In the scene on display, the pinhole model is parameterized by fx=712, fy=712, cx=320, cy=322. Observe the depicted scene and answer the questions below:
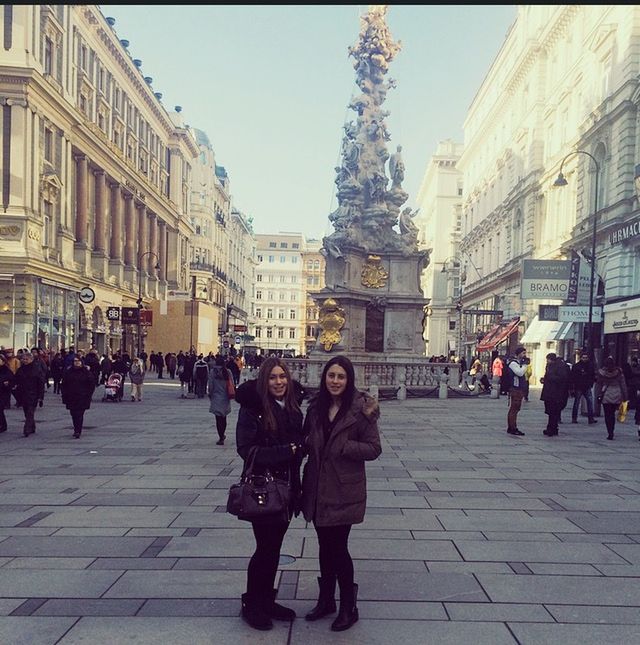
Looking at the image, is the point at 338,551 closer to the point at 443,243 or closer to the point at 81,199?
the point at 81,199

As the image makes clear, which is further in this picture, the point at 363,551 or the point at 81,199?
the point at 81,199

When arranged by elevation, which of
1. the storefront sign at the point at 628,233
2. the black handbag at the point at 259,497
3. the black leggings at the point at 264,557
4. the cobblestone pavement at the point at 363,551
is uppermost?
the storefront sign at the point at 628,233

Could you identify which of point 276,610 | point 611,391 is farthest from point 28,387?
point 611,391

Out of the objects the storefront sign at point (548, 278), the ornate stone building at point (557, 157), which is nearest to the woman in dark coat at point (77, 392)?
the ornate stone building at point (557, 157)

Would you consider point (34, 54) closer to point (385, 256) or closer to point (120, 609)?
point (385, 256)

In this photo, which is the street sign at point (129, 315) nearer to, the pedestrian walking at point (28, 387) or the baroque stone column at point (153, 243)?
the pedestrian walking at point (28, 387)

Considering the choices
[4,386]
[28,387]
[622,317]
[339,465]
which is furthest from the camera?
[622,317]

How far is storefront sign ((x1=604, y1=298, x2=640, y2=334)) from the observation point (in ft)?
78.1

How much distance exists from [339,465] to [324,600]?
0.99m

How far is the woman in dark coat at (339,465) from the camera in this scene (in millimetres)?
4613

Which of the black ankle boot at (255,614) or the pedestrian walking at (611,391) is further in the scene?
the pedestrian walking at (611,391)

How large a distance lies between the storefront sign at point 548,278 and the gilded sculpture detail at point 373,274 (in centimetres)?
607

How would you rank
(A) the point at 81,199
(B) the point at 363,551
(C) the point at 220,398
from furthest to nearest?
(A) the point at 81,199 < (C) the point at 220,398 < (B) the point at 363,551

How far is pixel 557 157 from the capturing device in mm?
42250
